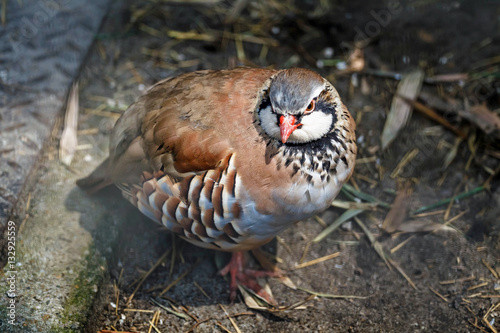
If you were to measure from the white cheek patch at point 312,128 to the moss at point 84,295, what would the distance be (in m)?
1.56

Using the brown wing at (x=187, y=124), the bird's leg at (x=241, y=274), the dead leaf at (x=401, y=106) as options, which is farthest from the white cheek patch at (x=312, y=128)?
the dead leaf at (x=401, y=106)

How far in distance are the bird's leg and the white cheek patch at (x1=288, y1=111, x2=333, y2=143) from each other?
1.17 metres

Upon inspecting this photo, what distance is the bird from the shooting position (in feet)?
9.64

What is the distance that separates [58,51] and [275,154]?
258 centimetres

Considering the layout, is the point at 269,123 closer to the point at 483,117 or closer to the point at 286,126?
the point at 286,126

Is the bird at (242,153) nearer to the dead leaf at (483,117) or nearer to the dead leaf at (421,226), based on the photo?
the dead leaf at (421,226)

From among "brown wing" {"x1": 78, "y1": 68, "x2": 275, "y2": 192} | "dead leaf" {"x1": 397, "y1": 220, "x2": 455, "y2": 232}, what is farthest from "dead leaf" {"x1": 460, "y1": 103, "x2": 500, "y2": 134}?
"brown wing" {"x1": 78, "y1": 68, "x2": 275, "y2": 192}

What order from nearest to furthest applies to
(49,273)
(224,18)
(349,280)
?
(49,273), (349,280), (224,18)

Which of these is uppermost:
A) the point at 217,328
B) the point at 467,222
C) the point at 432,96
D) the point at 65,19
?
the point at 65,19

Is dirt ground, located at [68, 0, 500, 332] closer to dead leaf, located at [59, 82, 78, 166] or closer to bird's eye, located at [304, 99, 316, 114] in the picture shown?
dead leaf, located at [59, 82, 78, 166]

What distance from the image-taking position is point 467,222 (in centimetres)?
384

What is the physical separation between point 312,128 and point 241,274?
1290 millimetres

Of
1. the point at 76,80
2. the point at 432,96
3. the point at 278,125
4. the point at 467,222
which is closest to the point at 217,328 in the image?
the point at 278,125

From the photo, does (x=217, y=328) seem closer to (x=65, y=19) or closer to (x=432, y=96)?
(x=432, y=96)
